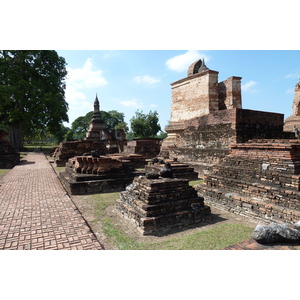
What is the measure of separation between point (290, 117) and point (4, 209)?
22.9 metres

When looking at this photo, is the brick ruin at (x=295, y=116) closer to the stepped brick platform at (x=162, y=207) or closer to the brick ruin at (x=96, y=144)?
the brick ruin at (x=96, y=144)

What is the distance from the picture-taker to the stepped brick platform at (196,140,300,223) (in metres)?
4.37

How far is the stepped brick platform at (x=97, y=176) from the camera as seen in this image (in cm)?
714

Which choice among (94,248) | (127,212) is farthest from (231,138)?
(94,248)

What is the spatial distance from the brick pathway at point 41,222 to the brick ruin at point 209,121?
592 centimetres

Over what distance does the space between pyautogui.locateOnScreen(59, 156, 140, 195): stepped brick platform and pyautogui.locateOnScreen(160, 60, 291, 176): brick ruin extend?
128 inches

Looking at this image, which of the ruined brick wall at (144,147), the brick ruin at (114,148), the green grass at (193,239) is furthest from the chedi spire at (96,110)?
the green grass at (193,239)

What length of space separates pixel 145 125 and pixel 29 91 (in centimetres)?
2107

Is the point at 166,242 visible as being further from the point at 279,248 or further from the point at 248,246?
the point at 279,248

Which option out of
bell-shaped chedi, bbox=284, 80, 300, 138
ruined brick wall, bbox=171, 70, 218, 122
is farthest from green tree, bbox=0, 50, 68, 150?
bell-shaped chedi, bbox=284, 80, 300, 138

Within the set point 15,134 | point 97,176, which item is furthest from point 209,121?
point 15,134

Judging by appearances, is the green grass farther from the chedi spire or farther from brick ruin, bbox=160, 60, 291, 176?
the chedi spire

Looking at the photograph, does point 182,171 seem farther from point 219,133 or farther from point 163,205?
point 163,205

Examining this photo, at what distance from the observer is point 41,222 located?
13.8 ft
